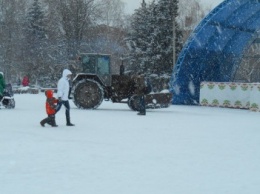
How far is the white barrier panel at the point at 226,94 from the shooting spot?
65.4 feet

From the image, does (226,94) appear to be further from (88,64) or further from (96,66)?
(88,64)

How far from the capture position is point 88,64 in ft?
58.7

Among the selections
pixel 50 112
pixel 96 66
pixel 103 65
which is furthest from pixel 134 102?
pixel 50 112

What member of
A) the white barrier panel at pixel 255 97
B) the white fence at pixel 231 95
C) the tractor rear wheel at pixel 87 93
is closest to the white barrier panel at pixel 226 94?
the white fence at pixel 231 95

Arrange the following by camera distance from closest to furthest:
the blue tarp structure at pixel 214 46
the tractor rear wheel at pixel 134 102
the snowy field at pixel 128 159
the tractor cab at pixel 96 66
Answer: the snowy field at pixel 128 159
the tractor rear wheel at pixel 134 102
the tractor cab at pixel 96 66
the blue tarp structure at pixel 214 46

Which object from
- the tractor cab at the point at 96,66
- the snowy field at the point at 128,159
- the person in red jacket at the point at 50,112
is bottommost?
the snowy field at the point at 128,159

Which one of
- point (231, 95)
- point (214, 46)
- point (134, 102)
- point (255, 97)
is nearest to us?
point (134, 102)

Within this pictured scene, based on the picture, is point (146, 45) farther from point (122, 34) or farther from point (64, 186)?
point (64, 186)

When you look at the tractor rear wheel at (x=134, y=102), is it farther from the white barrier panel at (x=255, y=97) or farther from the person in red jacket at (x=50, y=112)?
the person in red jacket at (x=50, y=112)

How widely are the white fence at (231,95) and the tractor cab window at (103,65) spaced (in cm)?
562

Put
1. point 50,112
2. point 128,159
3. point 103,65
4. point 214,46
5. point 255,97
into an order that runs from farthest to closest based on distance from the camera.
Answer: point 214,46 → point 255,97 → point 103,65 → point 50,112 → point 128,159

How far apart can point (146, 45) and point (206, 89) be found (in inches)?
598

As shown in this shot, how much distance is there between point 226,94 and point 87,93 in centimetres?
680

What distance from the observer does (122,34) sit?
56.8 meters
